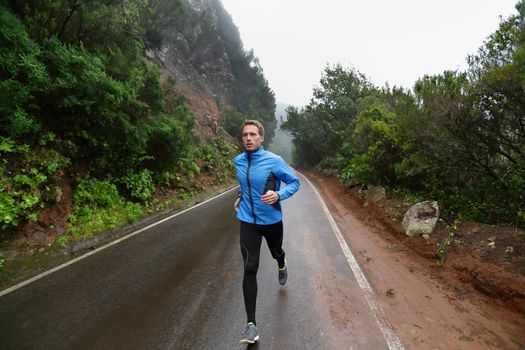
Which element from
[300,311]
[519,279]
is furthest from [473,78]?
[300,311]

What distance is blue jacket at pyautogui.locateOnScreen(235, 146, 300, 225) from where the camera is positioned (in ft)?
11.5

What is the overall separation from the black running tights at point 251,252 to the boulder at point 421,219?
4.63 m

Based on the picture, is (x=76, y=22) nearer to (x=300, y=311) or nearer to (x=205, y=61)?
(x=300, y=311)

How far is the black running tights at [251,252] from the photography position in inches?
132

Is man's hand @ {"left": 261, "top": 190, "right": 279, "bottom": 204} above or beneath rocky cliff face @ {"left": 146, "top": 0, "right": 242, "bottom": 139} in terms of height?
beneath

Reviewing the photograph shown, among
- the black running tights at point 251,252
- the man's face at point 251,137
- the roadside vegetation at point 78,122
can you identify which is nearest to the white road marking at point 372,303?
the black running tights at point 251,252

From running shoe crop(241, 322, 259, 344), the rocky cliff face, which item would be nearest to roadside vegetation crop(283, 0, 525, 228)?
running shoe crop(241, 322, 259, 344)

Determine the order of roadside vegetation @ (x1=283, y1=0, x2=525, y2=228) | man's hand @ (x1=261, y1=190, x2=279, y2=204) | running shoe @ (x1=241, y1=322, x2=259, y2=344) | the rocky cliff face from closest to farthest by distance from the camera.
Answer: running shoe @ (x1=241, y1=322, x2=259, y2=344), man's hand @ (x1=261, y1=190, x2=279, y2=204), roadside vegetation @ (x1=283, y1=0, x2=525, y2=228), the rocky cliff face

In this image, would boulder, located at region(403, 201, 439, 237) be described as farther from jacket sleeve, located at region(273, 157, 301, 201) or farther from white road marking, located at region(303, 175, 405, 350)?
jacket sleeve, located at region(273, 157, 301, 201)

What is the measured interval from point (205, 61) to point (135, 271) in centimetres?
3873

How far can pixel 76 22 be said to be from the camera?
8.41m

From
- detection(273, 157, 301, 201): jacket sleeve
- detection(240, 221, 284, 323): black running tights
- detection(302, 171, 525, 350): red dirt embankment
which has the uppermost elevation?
detection(273, 157, 301, 201): jacket sleeve

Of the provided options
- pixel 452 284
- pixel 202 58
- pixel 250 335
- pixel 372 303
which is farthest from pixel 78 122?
pixel 202 58

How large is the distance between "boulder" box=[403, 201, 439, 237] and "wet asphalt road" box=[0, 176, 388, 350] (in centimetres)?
210
